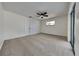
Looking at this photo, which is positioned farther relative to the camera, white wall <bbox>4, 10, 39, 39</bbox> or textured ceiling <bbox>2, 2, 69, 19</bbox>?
white wall <bbox>4, 10, 39, 39</bbox>

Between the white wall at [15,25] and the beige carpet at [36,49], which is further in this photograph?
the white wall at [15,25]

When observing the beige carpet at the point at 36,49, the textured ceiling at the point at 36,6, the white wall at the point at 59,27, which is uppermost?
the textured ceiling at the point at 36,6

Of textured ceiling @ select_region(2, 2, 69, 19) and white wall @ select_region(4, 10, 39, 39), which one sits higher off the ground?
textured ceiling @ select_region(2, 2, 69, 19)

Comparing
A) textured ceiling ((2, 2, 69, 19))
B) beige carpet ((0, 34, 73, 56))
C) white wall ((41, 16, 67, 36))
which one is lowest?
beige carpet ((0, 34, 73, 56))

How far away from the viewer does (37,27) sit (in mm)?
10742

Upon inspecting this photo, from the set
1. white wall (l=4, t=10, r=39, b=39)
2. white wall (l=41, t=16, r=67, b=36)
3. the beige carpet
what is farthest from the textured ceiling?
white wall (l=41, t=16, r=67, b=36)

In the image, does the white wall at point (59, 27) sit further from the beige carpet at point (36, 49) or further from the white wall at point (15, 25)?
the beige carpet at point (36, 49)

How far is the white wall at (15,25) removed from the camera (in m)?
6.15

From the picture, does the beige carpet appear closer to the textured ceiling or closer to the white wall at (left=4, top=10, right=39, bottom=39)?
the white wall at (left=4, top=10, right=39, bottom=39)

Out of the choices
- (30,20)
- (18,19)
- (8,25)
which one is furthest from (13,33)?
(30,20)

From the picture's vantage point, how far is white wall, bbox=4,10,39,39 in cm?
615

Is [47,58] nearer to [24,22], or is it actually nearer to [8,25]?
[8,25]

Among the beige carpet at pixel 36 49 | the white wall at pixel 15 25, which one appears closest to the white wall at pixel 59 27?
the white wall at pixel 15 25

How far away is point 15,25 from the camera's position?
6.90 meters
